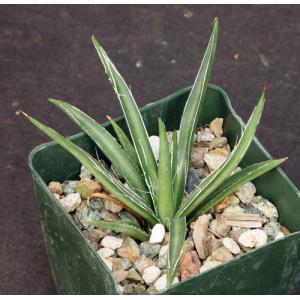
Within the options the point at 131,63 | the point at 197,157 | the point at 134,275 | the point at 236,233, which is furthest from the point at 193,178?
the point at 131,63

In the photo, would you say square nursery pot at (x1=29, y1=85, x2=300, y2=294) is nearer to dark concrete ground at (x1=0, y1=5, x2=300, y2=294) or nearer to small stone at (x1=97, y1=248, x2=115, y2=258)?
small stone at (x1=97, y1=248, x2=115, y2=258)

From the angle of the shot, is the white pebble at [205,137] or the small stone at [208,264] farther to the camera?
the white pebble at [205,137]

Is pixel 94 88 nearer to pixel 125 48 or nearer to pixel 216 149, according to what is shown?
pixel 125 48

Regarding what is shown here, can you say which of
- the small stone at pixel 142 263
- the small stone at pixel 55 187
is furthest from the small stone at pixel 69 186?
the small stone at pixel 142 263

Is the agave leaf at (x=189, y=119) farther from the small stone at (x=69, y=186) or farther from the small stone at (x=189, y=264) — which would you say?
the small stone at (x=69, y=186)

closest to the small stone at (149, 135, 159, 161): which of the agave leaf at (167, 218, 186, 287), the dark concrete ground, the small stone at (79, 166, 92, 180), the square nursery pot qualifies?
the square nursery pot

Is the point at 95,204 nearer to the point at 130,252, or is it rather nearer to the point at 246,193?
the point at 130,252
